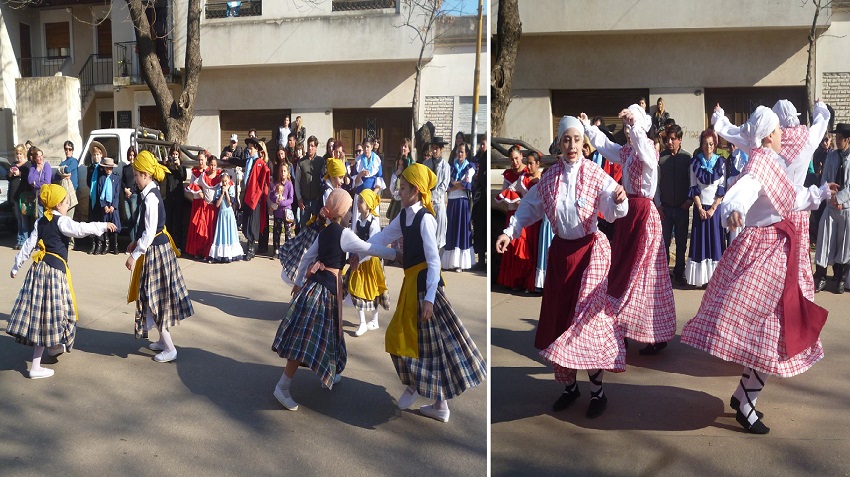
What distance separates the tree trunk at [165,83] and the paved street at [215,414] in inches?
227

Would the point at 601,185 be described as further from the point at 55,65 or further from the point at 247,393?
the point at 55,65

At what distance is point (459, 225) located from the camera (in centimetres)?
793

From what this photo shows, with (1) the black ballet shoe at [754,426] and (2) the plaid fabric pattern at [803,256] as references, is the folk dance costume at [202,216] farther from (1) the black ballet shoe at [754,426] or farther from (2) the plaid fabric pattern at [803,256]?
(1) the black ballet shoe at [754,426]

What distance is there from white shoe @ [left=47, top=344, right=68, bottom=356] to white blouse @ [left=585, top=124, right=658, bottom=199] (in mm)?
3295

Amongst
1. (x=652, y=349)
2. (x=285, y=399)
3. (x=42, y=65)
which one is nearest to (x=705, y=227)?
(x=652, y=349)

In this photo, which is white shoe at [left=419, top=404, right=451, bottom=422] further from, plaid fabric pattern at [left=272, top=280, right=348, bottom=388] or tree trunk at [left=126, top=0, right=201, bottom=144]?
tree trunk at [left=126, top=0, right=201, bottom=144]

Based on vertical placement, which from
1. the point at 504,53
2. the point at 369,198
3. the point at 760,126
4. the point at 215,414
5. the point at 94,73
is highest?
the point at 94,73

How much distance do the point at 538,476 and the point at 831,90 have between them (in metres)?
4.16

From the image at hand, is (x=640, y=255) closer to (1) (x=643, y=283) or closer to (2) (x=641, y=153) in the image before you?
(1) (x=643, y=283)

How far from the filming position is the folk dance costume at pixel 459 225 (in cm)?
769

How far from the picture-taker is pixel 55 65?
1805 cm

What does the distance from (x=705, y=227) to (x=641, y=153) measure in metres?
2.41

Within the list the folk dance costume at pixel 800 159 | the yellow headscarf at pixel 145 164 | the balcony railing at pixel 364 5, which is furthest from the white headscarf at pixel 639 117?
the balcony railing at pixel 364 5

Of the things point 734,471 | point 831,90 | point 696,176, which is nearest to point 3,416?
point 734,471
